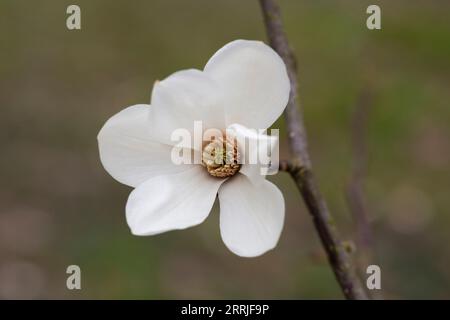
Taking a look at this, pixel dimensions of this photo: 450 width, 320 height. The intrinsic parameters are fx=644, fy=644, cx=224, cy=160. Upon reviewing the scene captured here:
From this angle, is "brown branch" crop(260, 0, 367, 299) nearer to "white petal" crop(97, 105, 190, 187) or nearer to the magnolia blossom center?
the magnolia blossom center

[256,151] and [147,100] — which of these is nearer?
[256,151]

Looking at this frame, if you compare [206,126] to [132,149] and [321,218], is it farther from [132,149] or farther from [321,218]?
[321,218]

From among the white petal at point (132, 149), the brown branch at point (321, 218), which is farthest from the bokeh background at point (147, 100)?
the white petal at point (132, 149)

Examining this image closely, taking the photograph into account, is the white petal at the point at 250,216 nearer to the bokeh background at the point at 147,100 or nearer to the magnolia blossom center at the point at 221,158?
the magnolia blossom center at the point at 221,158

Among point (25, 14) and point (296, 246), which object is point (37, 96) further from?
point (296, 246)

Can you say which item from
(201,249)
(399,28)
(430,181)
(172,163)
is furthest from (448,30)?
(172,163)

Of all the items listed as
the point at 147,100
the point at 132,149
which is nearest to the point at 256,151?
the point at 132,149

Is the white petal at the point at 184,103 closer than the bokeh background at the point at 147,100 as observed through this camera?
Yes
